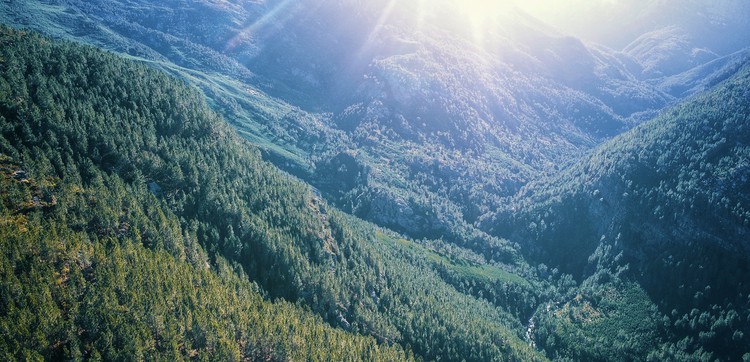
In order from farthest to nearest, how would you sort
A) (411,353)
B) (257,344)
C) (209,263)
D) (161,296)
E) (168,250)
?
(411,353) → (209,263) → (168,250) → (257,344) → (161,296)

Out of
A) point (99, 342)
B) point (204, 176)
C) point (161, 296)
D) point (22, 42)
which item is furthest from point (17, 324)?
point (22, 42)

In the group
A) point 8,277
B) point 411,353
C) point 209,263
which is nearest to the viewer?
point 8,277

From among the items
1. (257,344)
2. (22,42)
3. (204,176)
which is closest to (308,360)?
(257,344)

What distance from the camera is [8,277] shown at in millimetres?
98438

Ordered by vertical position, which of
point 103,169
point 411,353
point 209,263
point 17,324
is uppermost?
point 17,324

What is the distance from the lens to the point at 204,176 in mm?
192125

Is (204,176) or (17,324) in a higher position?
(17,324)

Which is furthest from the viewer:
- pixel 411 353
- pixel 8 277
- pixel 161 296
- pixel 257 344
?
pixel 411 353

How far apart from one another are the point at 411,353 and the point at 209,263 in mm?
85049

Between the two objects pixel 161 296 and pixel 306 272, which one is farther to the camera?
pixel 306 272

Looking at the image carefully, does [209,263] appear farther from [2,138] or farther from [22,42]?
[22,42]

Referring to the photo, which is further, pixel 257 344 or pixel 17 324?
pixel 257 344

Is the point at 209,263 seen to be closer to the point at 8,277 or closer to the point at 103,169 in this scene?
the point at 103,169

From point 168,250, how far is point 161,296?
2912 centimetres
